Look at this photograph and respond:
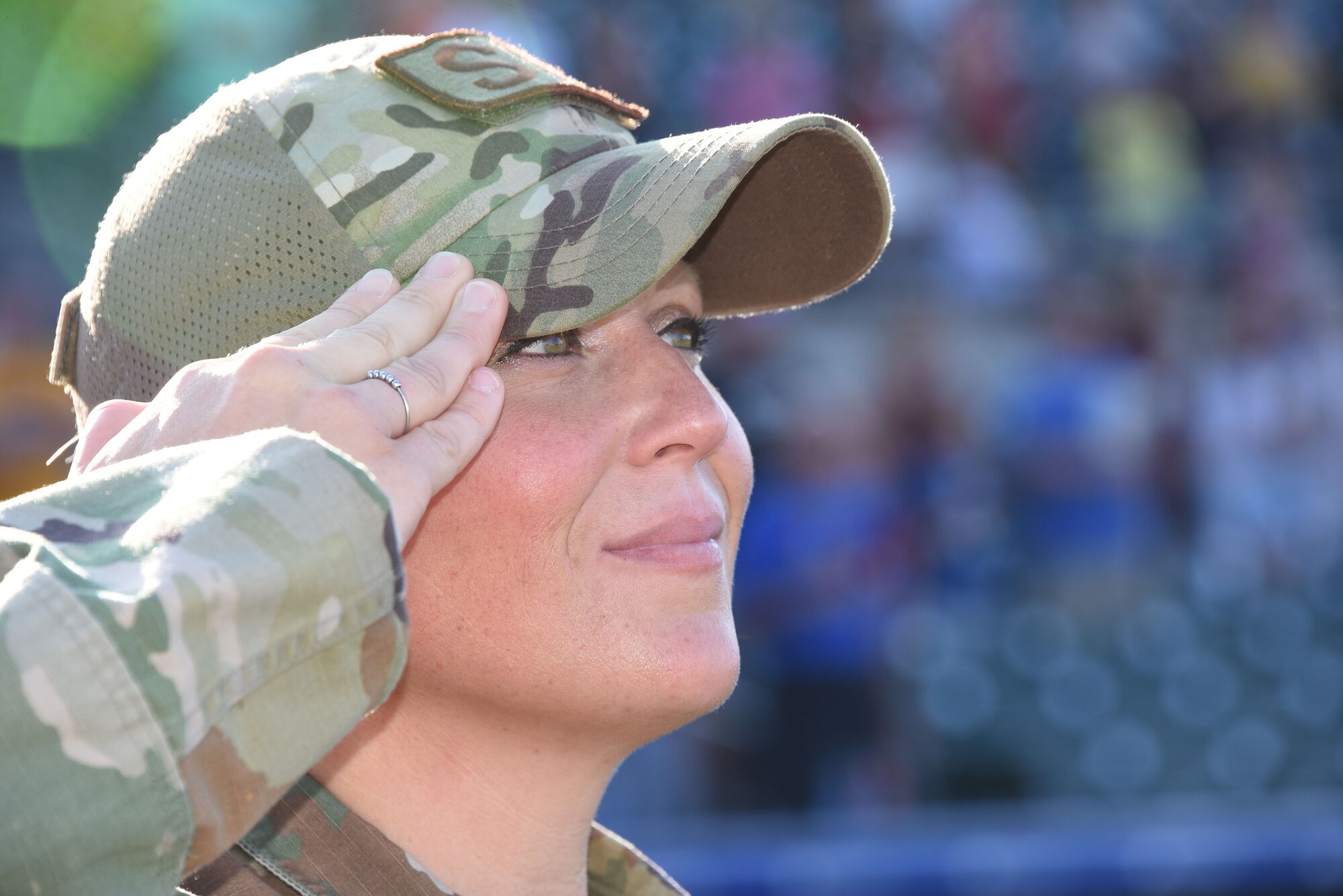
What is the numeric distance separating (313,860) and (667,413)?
0.68m

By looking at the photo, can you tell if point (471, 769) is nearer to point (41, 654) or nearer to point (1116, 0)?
point (41, 654)

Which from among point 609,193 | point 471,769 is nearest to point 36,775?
point 471,769

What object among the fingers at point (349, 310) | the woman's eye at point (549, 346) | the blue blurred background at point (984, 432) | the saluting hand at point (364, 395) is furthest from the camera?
the blue blurred background at point (984, 432)

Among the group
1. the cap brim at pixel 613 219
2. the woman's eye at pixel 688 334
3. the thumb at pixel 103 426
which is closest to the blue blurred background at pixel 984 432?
the woman's eye at pixel 688 334

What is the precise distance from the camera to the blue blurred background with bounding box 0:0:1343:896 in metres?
5.54

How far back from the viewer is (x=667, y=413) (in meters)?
1.88

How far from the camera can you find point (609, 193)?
5.98 feet

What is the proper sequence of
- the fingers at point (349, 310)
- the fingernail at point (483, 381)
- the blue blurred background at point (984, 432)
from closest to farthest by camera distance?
the fingers at point (349, 310) → the fingernail at point (483, 381) → the blue blurred background at point (984, 432)

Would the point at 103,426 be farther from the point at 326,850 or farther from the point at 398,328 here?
the point at 326,850

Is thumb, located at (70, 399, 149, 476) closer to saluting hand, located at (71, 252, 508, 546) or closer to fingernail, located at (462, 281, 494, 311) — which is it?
saluting hand, located at (71, 252, 508, 546)


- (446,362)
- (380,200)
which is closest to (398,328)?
(446,362)

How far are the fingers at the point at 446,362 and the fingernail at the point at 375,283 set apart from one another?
0.08 meters

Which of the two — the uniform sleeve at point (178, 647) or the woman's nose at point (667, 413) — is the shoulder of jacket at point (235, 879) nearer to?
the uniform sleeve at point (178, 647)

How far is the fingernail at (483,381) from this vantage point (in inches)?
62.9
